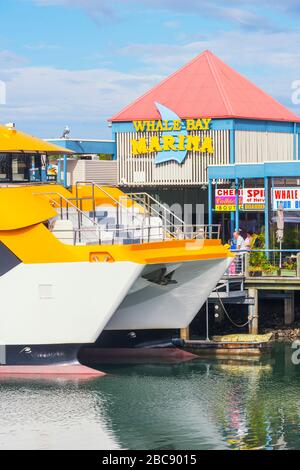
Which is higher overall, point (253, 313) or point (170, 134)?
point (170, 134)

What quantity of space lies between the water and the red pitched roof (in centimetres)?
1699

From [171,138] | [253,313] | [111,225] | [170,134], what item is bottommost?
[253,313]

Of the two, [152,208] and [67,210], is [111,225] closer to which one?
[67,210]

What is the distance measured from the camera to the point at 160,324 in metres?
34.7

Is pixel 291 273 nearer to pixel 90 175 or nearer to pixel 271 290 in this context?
pixel 271 290

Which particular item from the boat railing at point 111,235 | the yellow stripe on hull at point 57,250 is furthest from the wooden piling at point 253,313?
the yellow stripe on hull at point 57,250

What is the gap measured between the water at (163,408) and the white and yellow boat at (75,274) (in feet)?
4.21

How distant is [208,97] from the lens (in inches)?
1982

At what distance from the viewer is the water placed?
26484 millimetres

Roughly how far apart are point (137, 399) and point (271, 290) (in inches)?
387

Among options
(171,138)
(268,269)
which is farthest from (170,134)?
(268,269)

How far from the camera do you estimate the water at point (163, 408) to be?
1043 inches

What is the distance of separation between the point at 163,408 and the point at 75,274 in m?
4.62

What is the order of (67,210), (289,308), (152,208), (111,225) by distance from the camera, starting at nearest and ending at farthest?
(67,210)
(111,225)
(152,208)
(289,308)
